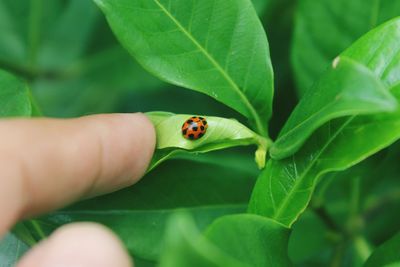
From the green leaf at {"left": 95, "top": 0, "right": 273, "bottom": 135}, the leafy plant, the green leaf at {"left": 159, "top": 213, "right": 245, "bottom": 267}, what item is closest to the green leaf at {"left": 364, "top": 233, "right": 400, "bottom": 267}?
the leafy plant

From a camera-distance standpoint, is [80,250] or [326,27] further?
[326,27]

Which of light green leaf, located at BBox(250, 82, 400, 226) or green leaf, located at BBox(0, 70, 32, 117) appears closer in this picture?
light green leaf, located at BBox(250, 82, 400, 226)

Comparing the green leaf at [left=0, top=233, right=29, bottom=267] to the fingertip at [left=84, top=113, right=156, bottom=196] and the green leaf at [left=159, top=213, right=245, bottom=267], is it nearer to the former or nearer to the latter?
the fingertip at [left=84, top=113, right=156, bottom=196]

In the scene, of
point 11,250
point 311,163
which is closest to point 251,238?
point 311,163

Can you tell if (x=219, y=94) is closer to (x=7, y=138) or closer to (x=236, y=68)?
(x=236, y=68)

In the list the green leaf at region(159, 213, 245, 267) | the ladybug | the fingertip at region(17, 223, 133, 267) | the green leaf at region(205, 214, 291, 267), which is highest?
the green leaf at region(159, 213, 245, 267)

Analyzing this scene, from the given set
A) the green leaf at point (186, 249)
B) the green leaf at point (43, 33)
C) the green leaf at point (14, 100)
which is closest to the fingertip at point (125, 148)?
the green leaf at point (14, 100)

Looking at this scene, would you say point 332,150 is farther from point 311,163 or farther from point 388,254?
point 388,254

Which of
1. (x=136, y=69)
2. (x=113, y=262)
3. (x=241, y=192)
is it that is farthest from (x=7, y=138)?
(x=136, y=69)
